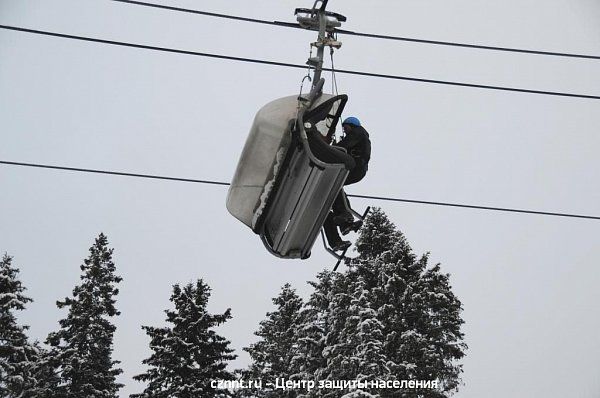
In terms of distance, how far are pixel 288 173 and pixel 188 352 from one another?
21.1 meters

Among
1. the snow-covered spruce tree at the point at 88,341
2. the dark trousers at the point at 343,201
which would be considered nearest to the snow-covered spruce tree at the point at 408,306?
the snow-covered spruce tree at the point at 88,341

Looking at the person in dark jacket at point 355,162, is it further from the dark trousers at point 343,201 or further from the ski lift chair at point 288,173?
the ski lift chair at point 288,173

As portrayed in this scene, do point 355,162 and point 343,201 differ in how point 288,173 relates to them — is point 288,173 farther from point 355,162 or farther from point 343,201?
point 343,201

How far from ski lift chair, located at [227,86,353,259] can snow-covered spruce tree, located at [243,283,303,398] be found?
2397 cm

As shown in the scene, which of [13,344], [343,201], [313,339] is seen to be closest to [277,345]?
[313,339]

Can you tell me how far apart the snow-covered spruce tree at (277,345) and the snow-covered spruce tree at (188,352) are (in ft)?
13.9

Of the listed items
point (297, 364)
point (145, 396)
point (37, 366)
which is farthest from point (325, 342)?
point (37, 366)

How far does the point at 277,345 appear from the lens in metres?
35.9

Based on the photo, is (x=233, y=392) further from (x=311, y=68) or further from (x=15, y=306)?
(x=311, y=68)

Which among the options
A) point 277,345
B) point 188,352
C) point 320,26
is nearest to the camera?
point 320,26

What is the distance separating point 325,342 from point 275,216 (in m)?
21.7

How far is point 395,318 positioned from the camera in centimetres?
3122

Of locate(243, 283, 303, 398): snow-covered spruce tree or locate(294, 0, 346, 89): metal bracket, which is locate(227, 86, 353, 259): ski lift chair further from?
locate(243, 283, 303, 398): snow-covered spruce tree

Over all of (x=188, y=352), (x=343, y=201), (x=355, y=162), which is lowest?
(x=343, y=201)
